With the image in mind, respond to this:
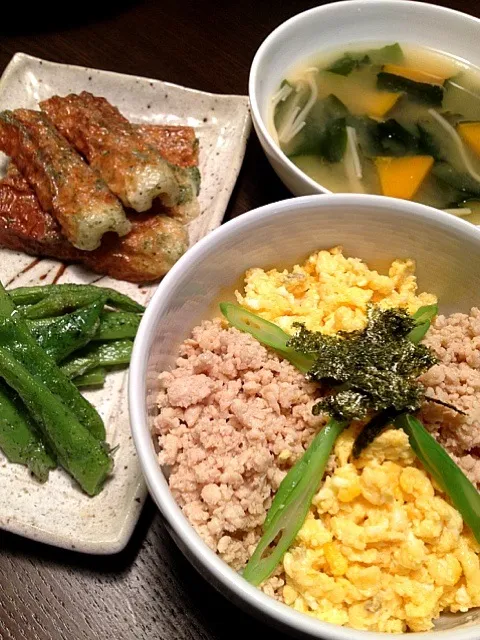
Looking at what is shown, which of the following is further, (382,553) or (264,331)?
(264,331)

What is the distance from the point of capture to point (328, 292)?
1.46 metres

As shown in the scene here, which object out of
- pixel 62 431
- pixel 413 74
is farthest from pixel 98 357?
pixel 413 74

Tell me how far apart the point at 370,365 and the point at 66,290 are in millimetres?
1103

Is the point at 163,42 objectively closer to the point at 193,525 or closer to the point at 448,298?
the point at 448,298

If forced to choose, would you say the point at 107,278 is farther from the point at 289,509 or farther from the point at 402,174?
the point at 289,509

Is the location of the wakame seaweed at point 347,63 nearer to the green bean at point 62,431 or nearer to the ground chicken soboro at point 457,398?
the ground chicken soboro at point 457,398

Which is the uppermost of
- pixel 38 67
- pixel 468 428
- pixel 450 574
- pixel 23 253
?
pixel 468 428

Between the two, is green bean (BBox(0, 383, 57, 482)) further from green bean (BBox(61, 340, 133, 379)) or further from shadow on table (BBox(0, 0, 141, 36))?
shadow on table (BBox(0, 0, 141, 36))

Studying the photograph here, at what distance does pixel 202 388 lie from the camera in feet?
4.17

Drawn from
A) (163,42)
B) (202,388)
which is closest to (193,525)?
(202,388)

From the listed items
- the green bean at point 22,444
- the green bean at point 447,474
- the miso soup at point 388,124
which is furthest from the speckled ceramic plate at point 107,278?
the green bean at point 447,474

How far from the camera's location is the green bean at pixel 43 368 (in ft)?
5.66

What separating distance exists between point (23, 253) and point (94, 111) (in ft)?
1.93

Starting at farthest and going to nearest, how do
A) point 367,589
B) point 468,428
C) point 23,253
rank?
point 23,253 → point 468,428 → point 367,589
